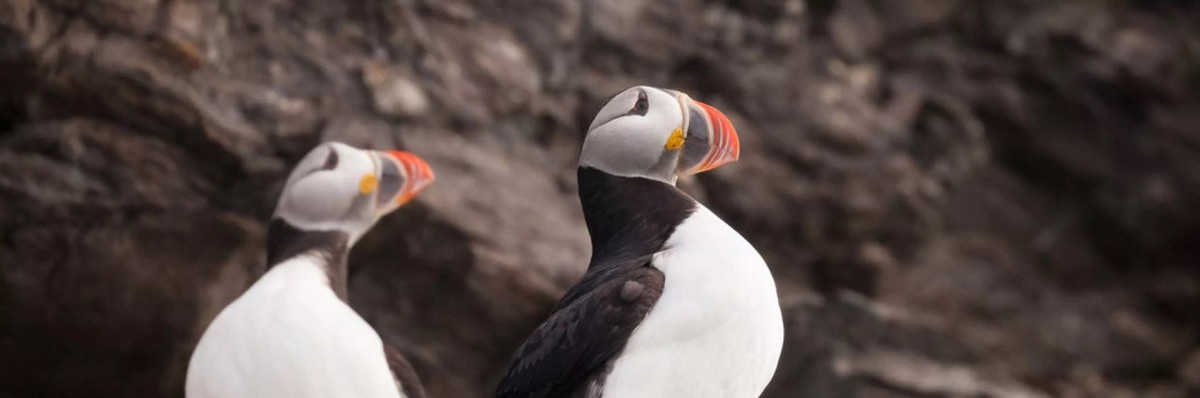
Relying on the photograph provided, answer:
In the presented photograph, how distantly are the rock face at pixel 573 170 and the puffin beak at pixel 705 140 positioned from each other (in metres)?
2.56

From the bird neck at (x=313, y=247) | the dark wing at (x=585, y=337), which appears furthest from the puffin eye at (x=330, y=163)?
the dark wing at (x=585, y=337)

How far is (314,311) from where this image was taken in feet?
15.1

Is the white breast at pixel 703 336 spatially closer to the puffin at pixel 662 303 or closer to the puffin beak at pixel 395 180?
the puffin at pixel 662 303

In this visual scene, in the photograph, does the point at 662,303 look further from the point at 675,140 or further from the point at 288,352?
the point at 288,352

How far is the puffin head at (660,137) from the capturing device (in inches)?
148

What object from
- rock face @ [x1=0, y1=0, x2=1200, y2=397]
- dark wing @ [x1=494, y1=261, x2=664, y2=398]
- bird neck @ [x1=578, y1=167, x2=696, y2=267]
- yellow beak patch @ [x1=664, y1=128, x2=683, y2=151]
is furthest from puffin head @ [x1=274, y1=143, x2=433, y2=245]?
dark wing @ [x1=494, y1=261, x2=664, y2=398]

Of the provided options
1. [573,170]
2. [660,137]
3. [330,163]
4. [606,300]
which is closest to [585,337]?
[606,300]

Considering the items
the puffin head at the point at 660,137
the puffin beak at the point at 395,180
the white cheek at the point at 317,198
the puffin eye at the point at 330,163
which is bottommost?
the white cheek at the point at 317,198

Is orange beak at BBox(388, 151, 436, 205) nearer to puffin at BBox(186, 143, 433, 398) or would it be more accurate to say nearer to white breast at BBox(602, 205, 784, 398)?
puffin at BBox(186, 143, 433, 398)

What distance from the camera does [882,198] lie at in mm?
7969

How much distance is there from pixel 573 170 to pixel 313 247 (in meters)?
2.32

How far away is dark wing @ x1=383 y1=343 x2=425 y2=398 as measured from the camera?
463cm

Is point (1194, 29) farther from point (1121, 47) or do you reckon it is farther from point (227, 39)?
point (227, 39)

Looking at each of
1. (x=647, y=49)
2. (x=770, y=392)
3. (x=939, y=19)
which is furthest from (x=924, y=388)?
(x=939, y=19)
